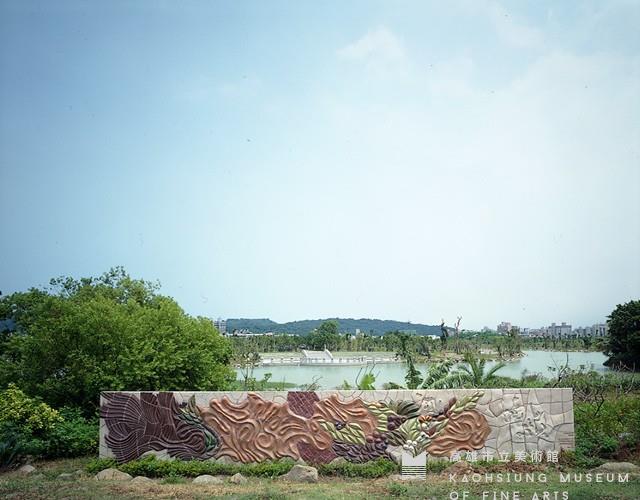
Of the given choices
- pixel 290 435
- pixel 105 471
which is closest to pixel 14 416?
pixel 105 471

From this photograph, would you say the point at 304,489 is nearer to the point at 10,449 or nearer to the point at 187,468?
the point at 187,468

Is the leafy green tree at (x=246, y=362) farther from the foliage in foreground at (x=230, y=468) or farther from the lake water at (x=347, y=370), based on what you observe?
the foliage in foreground at (x=230, y=468)

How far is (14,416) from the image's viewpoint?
818cm

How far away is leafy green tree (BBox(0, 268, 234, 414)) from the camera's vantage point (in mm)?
8969

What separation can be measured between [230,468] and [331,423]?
1.45 meters

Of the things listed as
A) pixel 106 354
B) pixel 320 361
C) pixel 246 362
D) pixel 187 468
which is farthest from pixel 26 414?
pixel 320 361

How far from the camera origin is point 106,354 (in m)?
9.13

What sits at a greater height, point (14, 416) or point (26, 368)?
point (26, 368)

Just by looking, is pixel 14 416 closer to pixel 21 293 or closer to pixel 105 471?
pixel 105 471

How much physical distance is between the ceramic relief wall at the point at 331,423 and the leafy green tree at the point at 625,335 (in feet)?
67.4

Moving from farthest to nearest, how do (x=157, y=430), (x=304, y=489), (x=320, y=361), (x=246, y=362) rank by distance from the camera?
(x=320, y=361)
(x=246, y=362)
(x=157, y=430)
(x=304, y=489)

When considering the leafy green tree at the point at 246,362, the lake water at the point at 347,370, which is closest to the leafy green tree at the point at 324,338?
the lake water at the point at 347,370

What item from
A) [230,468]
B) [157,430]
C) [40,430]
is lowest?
[230,468]

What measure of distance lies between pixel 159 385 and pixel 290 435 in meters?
2.94
